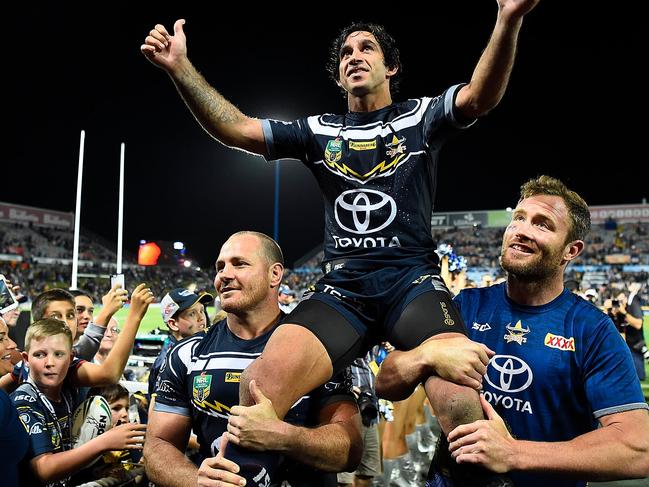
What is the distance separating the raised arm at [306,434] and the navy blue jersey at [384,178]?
2.44ft

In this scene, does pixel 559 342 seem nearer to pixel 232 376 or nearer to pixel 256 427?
pixel 256 427

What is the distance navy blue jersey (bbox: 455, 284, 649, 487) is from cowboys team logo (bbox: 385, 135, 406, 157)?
943 millimetres

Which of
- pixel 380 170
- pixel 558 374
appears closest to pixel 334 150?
pixel 380 170

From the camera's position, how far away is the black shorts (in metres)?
2.35

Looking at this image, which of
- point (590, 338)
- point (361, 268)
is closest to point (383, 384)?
point (361, 268)

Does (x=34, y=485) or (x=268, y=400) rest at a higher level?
(x=268, y=400)

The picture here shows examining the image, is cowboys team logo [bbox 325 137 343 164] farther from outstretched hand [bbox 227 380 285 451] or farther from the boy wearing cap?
the boy wearing cap

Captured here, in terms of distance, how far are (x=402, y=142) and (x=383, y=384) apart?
1.08 metres

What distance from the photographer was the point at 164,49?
277 cm

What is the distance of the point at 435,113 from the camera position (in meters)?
2.60

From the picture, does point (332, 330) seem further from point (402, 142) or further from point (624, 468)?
point (624, 468)

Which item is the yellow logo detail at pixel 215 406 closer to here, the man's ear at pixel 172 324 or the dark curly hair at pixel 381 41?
the dark curly hair at pixel 381 41

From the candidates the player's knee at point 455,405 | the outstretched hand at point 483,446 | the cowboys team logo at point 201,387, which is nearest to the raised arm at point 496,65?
the player's knee at point 455,405

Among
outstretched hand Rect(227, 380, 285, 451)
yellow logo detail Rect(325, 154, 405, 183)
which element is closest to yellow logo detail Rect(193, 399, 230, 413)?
outstretched hand Rect(227, 380, 285, 451)
